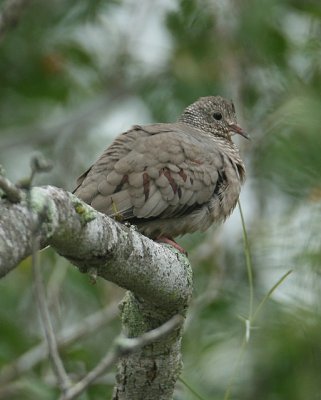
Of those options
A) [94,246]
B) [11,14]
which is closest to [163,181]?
[11,14]

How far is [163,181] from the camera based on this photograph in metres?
5.16

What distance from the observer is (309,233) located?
481 centimetres

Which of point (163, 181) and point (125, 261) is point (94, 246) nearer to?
point (125, 261)

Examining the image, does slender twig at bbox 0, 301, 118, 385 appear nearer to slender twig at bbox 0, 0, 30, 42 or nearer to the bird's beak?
the bird's beak

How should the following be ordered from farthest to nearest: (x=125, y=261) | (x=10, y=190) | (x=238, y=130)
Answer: (x=238, y=130) → (x=125, y=261) → (x=10, y=190)

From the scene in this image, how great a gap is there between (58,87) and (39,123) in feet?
3.93

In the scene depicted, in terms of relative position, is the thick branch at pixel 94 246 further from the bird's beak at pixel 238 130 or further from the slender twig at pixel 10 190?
the bird's beak at pixel 238 130

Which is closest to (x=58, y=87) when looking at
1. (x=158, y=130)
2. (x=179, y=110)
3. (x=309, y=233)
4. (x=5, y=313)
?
(x=179, y=110)

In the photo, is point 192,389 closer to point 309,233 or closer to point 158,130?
point 309,233

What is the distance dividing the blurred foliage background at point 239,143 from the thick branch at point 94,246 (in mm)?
502

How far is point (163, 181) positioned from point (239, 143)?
194 centimetres

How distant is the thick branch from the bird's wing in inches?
28.3

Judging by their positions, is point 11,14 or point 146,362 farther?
point 11,14

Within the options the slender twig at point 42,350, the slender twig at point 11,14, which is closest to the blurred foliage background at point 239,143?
the slender twig at point 42,350
